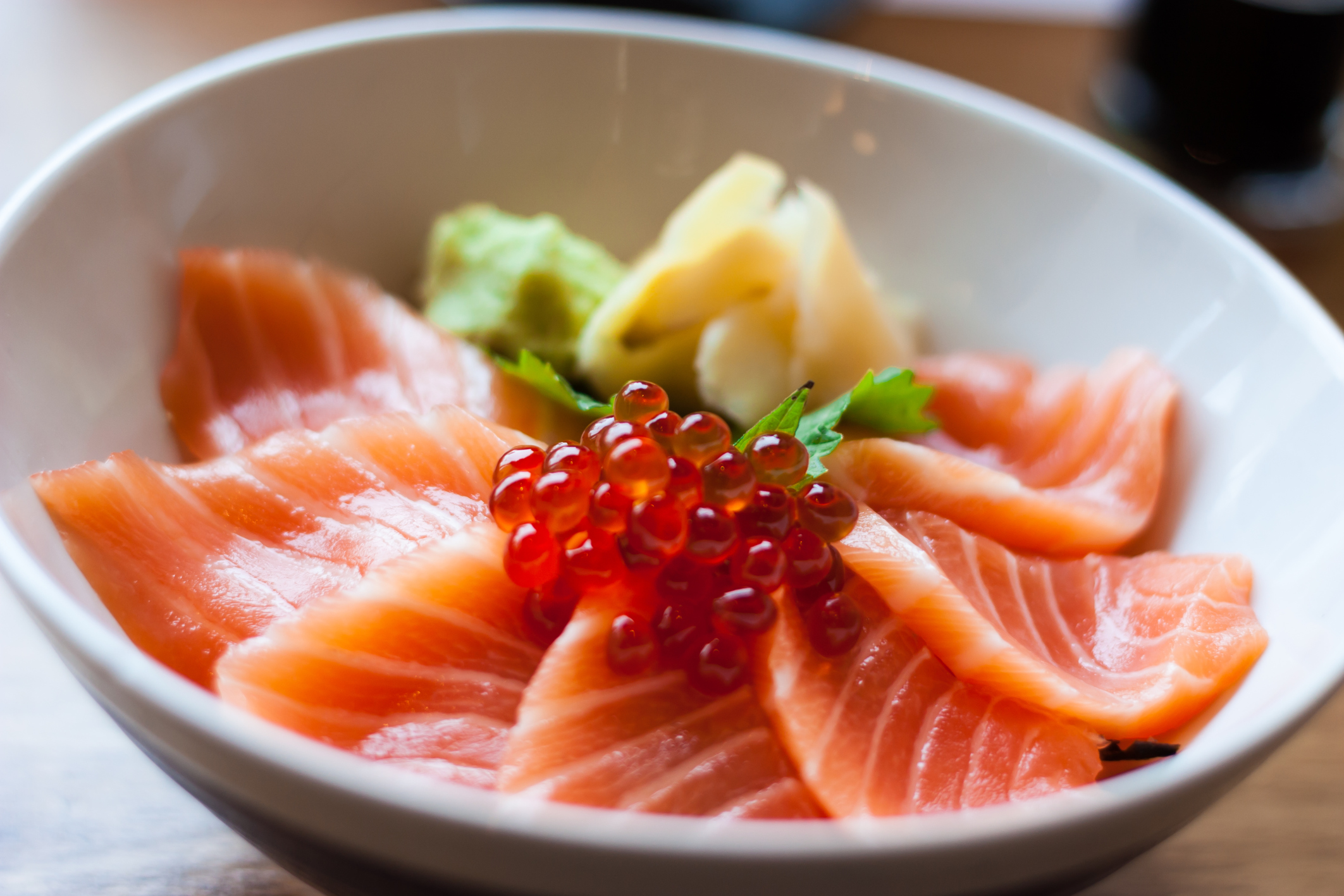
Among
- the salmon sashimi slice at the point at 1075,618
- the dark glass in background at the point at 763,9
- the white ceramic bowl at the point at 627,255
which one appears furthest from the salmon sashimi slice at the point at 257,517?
the dark glass in background at the point at 763,9

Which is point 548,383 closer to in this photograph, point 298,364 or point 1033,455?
point 298,364

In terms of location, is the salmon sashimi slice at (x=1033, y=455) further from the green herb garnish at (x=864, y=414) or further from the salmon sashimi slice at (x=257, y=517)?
the salmon sashimi slice at (x=257, y=517)

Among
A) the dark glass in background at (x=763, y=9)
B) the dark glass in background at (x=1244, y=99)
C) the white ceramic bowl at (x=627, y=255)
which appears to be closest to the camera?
the white ceramic bowl at (x=627, y=255)

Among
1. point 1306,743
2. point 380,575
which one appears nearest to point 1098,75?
point 1306,743

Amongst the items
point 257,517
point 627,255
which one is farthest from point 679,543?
point 627,255

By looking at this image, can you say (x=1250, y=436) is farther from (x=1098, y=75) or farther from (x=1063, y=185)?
(x=1098, y=75)

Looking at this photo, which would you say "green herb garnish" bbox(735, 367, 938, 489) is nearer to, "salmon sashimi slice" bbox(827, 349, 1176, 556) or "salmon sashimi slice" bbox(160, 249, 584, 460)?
"salmon sashimi slice" bbox(827, 349, 1176, 556)

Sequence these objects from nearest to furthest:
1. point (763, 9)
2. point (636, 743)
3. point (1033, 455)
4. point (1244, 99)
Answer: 1. point (636, 743)
2. point (1033, 455)
3. point (1244, 99)
4. point (763, 9)
